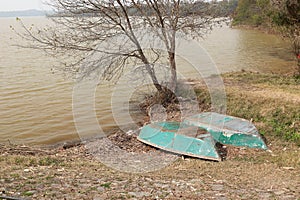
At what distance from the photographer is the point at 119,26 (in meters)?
12.5

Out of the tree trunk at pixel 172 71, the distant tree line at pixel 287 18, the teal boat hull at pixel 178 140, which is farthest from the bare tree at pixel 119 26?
the distant tree line at pixel 287 18

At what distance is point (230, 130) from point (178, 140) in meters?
1.55

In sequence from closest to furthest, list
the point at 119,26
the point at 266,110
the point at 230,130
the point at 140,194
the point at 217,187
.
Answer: the point at 140,194 → the point at 217,187 → the point at 230,130 → the point at 266,110 → the point at 119,26

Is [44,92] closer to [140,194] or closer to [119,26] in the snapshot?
[119,26]

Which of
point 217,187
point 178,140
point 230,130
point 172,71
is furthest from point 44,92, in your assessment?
point 217,187

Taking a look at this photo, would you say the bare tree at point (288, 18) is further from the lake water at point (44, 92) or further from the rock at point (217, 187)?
the rock at point (217, 187)

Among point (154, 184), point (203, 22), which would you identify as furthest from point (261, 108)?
point (154, 184)

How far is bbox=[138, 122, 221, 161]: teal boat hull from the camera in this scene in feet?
28.1

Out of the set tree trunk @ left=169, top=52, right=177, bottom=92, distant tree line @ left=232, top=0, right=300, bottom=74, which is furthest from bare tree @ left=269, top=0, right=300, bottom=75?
tree trunk @ left=169, top=52, right=177, bottom=92

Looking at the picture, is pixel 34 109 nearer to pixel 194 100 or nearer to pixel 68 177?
pixel 194 100

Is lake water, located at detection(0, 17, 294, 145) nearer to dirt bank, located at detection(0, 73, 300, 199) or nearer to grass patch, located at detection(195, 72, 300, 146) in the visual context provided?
dirt bank, located at detection(0, 73, 300, 199)

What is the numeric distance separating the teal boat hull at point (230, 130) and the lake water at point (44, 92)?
3.67m

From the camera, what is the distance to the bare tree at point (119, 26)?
39.2 feet

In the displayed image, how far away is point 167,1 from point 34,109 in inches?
281
